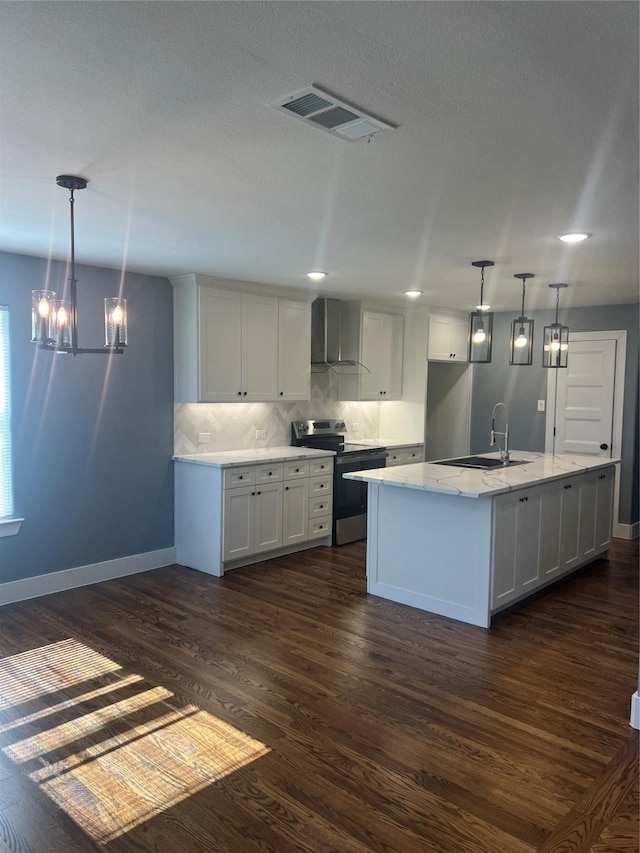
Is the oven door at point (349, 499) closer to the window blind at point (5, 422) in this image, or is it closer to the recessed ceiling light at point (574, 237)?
the window blind at point (5, 422)

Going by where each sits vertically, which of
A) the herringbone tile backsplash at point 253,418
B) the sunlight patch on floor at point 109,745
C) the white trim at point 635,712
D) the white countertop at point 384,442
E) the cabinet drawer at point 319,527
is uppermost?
the herringbone tile backsplash at point 253,418

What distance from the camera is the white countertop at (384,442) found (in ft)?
21.5

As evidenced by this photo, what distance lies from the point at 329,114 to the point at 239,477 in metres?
3.36

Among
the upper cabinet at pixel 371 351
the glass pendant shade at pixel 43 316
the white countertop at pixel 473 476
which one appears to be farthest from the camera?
the upper cabinet at pixel 371 351

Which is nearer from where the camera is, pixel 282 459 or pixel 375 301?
pixel 282 459

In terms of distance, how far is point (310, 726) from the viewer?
279cm

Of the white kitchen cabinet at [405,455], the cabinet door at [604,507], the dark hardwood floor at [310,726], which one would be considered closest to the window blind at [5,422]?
the dark hardwood floor at [310,726]

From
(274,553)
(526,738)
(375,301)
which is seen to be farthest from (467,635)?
(375,301)

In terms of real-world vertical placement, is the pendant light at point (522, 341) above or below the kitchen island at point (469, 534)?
above

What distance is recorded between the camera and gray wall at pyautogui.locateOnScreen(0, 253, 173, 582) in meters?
4.24

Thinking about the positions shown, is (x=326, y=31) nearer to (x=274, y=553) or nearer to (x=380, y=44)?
(x=380, y=44)

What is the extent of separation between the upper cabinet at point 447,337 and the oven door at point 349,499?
60.6 inches

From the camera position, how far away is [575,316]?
6637 mm

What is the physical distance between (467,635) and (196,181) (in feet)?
9.76
